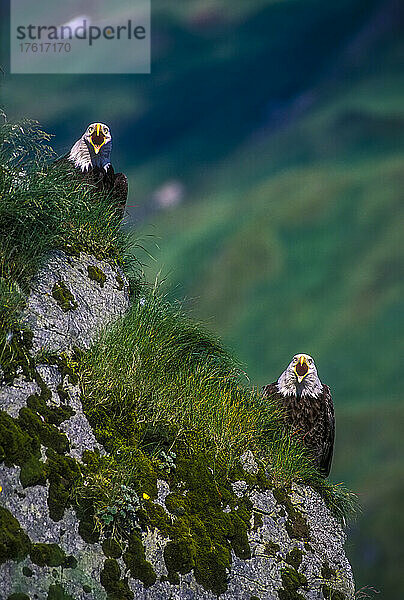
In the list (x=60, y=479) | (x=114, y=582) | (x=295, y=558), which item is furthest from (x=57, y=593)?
(x=295, y=558)

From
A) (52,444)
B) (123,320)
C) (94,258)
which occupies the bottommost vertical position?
(52,444)

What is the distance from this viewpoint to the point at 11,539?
3.08 metres

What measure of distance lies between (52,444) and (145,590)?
40.6 inches

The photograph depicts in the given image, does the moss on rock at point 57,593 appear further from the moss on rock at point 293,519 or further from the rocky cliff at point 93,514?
the moss on rock at point 293,519

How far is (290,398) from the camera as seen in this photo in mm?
6520

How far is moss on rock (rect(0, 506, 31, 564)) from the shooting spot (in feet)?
10.0

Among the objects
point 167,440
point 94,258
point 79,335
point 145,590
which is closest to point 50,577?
point 145,590

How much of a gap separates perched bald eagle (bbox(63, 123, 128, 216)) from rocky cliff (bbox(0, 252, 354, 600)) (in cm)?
217

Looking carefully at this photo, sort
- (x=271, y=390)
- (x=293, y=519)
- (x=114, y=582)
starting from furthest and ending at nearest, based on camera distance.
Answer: (x=271, y=390) < (x=293, y=519) < (x=114, y=582)

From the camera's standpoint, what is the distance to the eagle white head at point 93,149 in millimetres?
6953

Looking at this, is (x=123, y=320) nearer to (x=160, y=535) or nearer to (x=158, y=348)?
(x=158, y=348)

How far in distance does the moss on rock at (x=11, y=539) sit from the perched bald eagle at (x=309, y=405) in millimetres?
3623

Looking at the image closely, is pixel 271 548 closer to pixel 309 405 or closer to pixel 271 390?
pixel 309 405

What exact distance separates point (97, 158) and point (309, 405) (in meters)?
3.81
